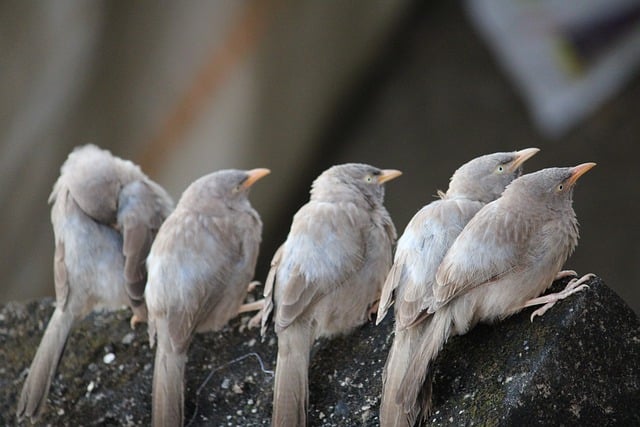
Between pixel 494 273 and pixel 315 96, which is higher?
pixel 315 96

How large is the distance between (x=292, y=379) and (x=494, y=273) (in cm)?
75

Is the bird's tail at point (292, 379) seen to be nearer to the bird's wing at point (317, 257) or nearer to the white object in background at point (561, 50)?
the bird's wing at point (317, 257)

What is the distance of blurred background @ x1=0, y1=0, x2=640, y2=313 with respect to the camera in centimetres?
675

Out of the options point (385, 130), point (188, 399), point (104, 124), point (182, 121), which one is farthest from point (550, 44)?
point (188, 399)

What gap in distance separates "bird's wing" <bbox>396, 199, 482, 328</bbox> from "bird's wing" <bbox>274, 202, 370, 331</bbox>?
0.22 metres

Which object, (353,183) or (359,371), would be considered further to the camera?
(353,183)

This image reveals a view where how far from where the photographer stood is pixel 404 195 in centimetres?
745

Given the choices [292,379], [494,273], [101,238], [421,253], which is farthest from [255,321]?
[494,273]

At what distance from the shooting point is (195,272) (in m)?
3.76

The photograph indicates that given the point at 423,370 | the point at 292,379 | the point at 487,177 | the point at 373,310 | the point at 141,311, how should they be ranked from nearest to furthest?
1. the point at 423,370
2. the point at 292,379
3. the point at 487,177
4. the point at 373,310
5. the point at 141,311

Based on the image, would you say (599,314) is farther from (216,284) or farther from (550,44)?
(550,44)

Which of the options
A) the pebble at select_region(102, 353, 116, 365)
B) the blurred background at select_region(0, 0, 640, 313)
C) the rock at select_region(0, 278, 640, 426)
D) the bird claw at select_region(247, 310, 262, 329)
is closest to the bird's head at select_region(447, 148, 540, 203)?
the rock at select_region(0, 278, 640, 426)

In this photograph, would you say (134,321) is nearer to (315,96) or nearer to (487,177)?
Result: (487,177)

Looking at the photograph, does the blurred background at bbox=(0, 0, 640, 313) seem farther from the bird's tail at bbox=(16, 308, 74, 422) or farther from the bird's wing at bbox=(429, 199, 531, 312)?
the bird's wing at bbox=(429, 199, 531, 312)
